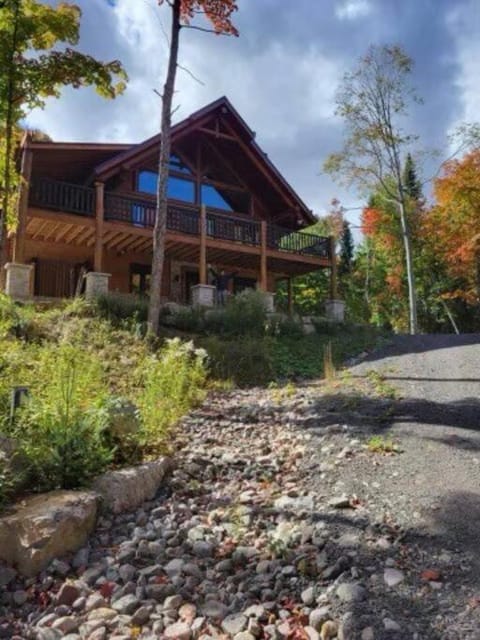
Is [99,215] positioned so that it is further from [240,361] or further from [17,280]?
[240,361]

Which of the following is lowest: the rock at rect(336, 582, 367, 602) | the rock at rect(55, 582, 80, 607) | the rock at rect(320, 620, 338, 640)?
the rock at rect(55, 582, 80, 607)

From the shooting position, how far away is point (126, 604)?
2.46 meters

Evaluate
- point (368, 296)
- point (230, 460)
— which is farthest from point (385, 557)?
point (368, 296)

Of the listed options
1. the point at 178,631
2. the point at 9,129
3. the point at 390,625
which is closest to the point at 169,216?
the point at 9,129

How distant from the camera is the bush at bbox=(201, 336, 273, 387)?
8.07m

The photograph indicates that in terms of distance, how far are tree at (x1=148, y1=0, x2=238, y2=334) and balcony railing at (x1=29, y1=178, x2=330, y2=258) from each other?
3.85 m

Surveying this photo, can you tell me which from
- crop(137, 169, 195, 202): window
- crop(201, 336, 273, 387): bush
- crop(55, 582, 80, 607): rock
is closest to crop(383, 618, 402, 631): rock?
crop(55, 582, 80, 607): rock

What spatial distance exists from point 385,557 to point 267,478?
1.36 meters

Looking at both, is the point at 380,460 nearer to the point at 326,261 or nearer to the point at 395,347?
the point at 395,347

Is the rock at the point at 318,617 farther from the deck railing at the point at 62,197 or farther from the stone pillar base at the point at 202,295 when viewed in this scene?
the deck railing at the point at 62,197

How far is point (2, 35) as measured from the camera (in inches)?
278

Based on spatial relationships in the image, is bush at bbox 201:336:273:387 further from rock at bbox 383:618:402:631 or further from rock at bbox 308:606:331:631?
rock at bbox 383:618:402:631

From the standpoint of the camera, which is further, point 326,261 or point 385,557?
point 326,261

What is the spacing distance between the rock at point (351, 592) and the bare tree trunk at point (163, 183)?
272 inches
